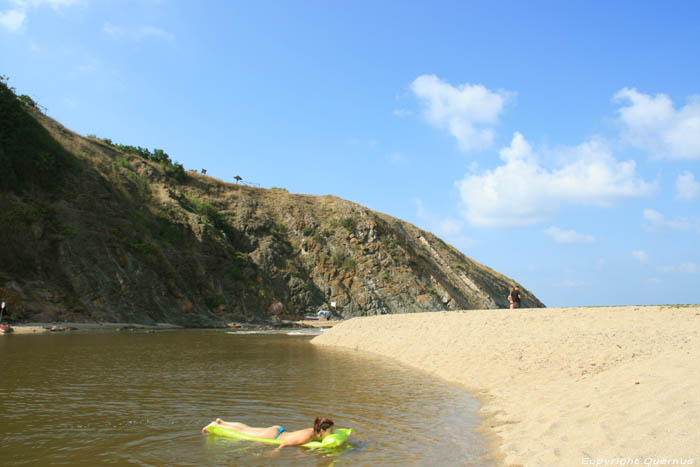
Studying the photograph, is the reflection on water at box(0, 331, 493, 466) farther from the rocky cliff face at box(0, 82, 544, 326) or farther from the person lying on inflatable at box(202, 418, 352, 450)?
the rocky cliff face at box(0, 82, 544, 326)

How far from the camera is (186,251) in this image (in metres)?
50.3

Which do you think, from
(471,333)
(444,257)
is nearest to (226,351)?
(471,333)

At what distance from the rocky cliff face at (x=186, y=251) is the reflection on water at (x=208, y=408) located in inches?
811

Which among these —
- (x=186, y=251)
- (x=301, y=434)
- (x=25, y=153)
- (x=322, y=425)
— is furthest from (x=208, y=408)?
(x=186, y=251)

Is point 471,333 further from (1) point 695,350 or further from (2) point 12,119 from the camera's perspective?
(2) point 12,119

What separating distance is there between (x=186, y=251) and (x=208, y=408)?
1695 inches

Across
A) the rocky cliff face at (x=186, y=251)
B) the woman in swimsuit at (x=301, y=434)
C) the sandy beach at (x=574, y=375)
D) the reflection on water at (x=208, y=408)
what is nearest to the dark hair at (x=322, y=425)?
the woman in swimsuit at (x=301, y=434)

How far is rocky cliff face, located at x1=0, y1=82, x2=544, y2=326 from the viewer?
35594 millimetres

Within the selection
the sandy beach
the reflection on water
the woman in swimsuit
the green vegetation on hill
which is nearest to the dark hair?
the woman in swimsuit

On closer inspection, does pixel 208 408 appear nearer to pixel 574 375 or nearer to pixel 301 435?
pixel 301 435

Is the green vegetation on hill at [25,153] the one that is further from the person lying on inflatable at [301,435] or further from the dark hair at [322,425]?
the dark hair at [322,425]

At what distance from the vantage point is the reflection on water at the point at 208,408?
685 centimetres

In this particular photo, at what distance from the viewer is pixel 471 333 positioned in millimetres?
18000

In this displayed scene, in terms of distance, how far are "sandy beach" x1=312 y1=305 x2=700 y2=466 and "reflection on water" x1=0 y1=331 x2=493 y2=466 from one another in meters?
0.88
